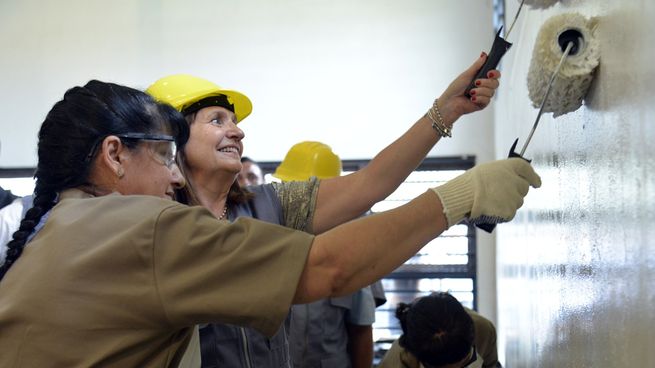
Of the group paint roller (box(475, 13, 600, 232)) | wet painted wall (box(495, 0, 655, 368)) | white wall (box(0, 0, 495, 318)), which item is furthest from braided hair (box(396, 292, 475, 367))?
white wall (box(0, 0, 495, 318))

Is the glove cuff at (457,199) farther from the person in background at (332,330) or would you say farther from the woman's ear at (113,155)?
the person in background at (332,330)

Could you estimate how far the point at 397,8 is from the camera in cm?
502

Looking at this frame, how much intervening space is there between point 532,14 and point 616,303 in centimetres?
133

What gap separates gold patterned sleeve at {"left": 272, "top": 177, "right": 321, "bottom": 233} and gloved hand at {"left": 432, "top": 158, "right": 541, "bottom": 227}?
667 millimetres

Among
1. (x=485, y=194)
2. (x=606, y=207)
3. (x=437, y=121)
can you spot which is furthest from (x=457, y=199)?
(x=437, y=121)

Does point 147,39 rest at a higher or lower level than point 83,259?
higher

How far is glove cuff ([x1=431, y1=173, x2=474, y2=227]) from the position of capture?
1.06m

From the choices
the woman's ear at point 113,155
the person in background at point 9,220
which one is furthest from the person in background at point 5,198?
the woman's ear at point 113,155

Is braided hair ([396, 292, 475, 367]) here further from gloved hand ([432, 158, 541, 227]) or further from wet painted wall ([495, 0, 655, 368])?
gloved hand ([432, 158, 541, 227])

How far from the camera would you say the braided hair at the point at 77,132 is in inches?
47.5

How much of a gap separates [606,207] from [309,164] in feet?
6.92

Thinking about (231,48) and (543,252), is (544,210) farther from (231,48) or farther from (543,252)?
(231,48)

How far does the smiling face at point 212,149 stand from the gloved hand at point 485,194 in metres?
0.71

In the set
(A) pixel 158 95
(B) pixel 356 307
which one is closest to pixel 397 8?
(B) pixel 356 307
